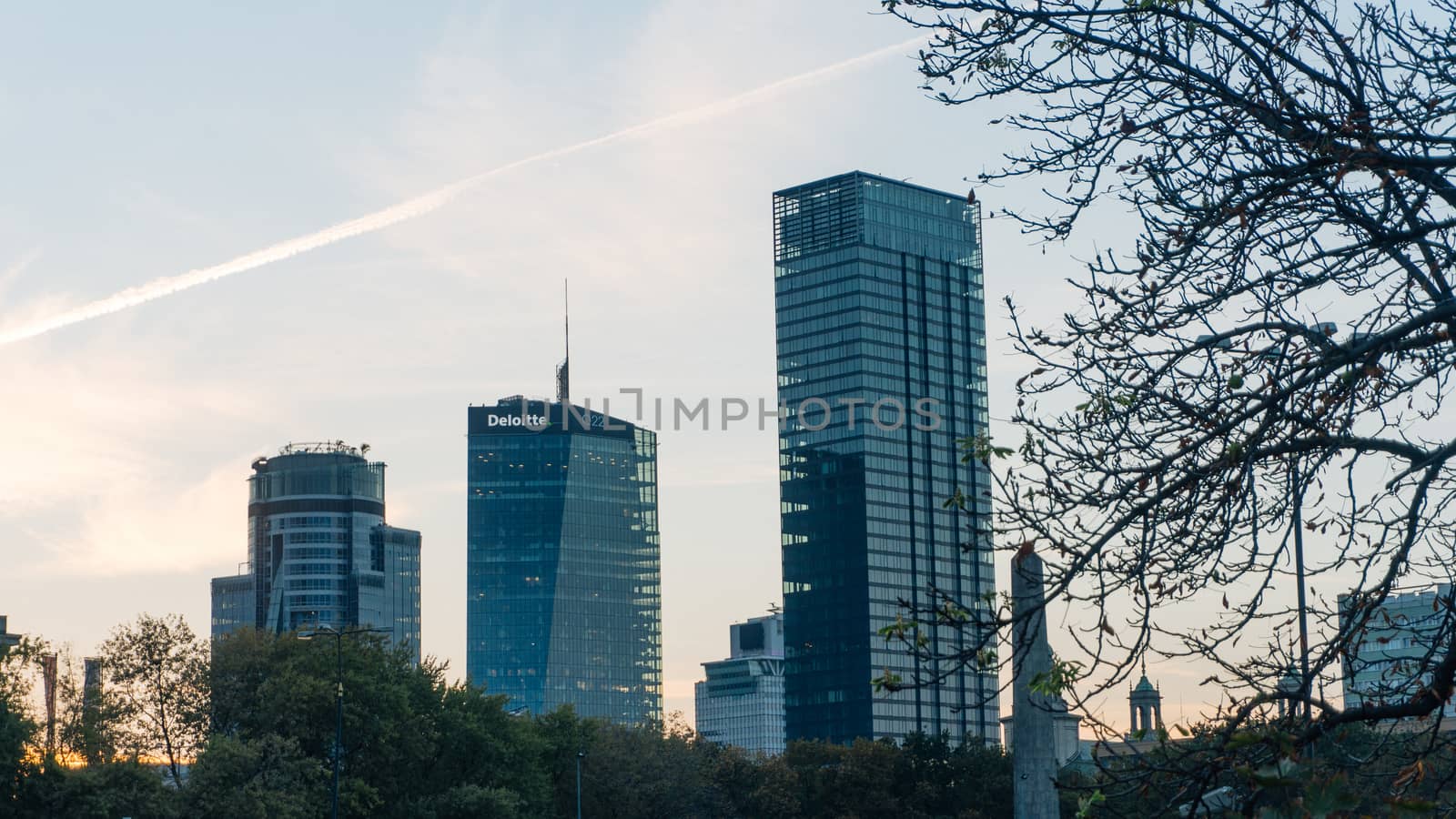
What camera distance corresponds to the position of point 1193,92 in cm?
1169

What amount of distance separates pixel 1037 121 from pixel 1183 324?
193 cm

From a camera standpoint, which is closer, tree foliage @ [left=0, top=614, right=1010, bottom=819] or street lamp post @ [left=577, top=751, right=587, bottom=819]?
tree foliage @ [left=0, top=614, right=1010, bottom=819]

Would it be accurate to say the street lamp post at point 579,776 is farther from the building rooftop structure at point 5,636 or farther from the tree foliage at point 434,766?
the building rooftop structure at point 5,636

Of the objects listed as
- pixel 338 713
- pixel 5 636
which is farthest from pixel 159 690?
pixel 5 636

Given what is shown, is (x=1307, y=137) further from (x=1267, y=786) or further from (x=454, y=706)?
(x=454, y=706)

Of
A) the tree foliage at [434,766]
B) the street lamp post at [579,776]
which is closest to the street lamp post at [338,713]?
the tree foliage at [434,766]

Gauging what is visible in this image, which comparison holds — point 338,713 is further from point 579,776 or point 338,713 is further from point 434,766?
point 579,776

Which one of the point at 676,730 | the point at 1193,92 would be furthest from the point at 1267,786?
the point at 676,730

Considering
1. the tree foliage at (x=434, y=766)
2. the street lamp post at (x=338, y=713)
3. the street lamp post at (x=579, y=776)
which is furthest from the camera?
the street lamp post at (x=579, y=776)

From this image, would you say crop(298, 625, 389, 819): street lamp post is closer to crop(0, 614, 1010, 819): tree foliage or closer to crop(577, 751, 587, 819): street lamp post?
crop(0, 614, 1010, 819): tree foliage

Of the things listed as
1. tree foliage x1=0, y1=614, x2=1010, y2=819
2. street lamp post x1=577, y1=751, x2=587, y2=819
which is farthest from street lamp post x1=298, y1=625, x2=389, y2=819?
street lamp post x1=577, y1=751, x2=587, y2=819

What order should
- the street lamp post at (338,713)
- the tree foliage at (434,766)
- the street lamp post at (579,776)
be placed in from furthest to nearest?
the street lamp post at (579,776) < the street lamp post at (338,713) < the tree foliage at (434,766)

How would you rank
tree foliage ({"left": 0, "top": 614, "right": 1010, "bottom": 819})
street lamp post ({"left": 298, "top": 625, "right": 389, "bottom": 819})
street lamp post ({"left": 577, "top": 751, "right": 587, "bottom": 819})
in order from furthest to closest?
1. street lamp post ({"left": 577, "top": 751, "right": 587, "bottom": 819})
2. street lamp post ({"left": 298, "top": 625, "right": 389, "bottom": 819})
3. tree foliage ({"left": 0, "top": 614, "right": 1010, "bottom": 819})

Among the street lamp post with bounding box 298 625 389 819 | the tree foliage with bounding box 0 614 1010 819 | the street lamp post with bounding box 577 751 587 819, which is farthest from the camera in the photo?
the street lamp post with bounding box 577 751 587 819
